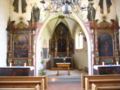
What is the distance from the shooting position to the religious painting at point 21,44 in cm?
1130

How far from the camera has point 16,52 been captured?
11312 millimetres

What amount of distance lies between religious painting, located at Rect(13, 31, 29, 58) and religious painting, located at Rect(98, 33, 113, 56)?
150 inches

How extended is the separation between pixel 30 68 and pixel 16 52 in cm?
132

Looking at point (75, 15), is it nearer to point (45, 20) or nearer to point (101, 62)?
point (45, 20)

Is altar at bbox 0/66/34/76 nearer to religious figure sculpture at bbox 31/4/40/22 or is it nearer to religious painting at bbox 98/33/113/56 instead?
religious figure sculpture at bbox 31/4/40/22

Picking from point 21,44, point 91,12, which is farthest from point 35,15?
point 91,12

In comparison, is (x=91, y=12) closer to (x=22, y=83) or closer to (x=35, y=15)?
(x=35, y=15)

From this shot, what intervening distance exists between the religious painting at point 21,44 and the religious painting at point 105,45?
3.81 meters

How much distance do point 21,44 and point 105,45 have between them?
4.38 metres

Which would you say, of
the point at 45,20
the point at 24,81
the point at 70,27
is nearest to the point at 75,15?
the point at 45,20

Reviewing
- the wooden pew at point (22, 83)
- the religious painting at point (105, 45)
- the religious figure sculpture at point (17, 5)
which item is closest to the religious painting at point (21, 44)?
the religious figure sculpture at point (17, 5)

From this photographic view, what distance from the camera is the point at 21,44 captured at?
37.2 feet

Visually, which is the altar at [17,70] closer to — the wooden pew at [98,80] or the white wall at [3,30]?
the white wall at [3,30]

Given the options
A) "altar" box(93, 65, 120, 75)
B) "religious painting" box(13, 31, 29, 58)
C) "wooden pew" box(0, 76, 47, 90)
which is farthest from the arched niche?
"wooden pew" box(0, 76, 47, 90)
